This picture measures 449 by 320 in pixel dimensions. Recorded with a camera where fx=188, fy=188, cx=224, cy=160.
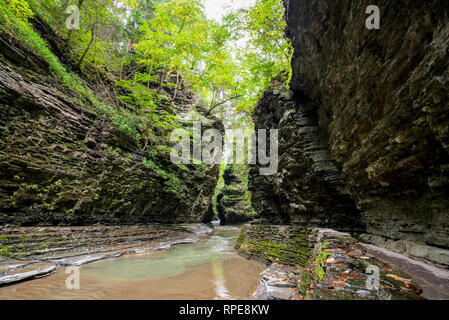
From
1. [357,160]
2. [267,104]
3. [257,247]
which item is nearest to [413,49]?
[357,160]

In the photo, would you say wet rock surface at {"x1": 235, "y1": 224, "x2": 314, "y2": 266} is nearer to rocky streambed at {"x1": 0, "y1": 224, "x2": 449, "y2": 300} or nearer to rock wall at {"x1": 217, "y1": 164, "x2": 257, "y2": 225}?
rocky streambed at {"x1": 0, "y1": 224, "x2": 449, "y2": 300}

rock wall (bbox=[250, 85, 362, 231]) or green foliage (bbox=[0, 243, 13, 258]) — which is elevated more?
rock wall (bbox=[250, 85, 362, 231])

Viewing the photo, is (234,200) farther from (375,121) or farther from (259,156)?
(375,121)

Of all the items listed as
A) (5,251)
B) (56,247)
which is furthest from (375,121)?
(5,251)

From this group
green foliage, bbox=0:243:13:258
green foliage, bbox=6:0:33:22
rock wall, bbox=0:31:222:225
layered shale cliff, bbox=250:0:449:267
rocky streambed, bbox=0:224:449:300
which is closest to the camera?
rocky streambed, bbox=0:224:449:300

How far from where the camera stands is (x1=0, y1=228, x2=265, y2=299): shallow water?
3.85 meters

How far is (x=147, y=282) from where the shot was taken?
473cm

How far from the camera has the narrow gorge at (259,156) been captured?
3230mm

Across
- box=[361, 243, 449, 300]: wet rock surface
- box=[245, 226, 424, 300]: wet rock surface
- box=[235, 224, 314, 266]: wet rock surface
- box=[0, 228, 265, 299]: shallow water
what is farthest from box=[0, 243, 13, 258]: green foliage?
box=[361, 243, 449, 300]: wet rock surface

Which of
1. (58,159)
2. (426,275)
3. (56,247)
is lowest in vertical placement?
(56,247)

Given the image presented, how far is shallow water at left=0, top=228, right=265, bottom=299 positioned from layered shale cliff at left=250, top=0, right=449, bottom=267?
3840mm

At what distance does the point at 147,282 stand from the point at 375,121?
22.4 feet

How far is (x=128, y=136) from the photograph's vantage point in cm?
1123

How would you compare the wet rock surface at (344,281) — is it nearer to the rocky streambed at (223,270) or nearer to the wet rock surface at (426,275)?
the rocky streambed at (223,270)
